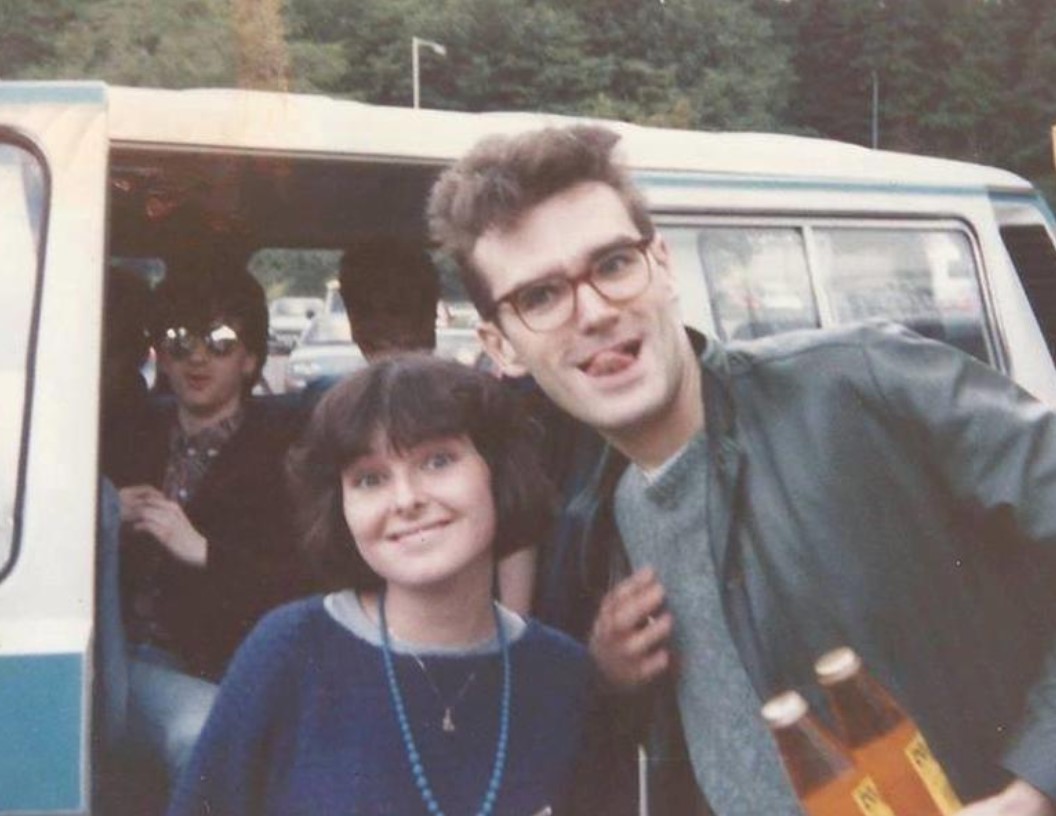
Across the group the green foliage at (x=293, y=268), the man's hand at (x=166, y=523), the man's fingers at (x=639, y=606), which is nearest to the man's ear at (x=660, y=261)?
the man's fingers at (x=639, y=606)

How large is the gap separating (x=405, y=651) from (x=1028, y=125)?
Result: 99cm

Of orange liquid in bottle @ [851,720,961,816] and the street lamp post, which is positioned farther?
the street lamp post

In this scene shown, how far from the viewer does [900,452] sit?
1317 millimetres

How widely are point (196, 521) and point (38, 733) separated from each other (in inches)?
16.0

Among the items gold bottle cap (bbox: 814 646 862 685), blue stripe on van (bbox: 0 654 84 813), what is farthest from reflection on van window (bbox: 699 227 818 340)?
blue stripe on van (bbox: 0 654 84 813)

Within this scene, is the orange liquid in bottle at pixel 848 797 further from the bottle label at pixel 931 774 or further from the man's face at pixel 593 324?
the man's face at pixel 593 324

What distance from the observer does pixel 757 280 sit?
2023mm

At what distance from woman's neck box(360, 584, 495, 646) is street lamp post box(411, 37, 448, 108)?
639 millimetres

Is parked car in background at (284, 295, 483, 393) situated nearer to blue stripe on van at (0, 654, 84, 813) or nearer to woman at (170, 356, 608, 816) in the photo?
woman at (170, 356, 608, 816)

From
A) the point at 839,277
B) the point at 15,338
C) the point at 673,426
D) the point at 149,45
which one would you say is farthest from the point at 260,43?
the point at 839,277

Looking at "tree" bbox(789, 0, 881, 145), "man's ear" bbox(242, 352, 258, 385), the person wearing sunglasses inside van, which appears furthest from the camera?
"man's ear" bbox(242, 352, 258, 385)

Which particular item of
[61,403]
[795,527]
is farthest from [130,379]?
[795,527]

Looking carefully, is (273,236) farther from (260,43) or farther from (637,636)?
(637,636)

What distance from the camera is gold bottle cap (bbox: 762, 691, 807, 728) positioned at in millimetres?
1327
